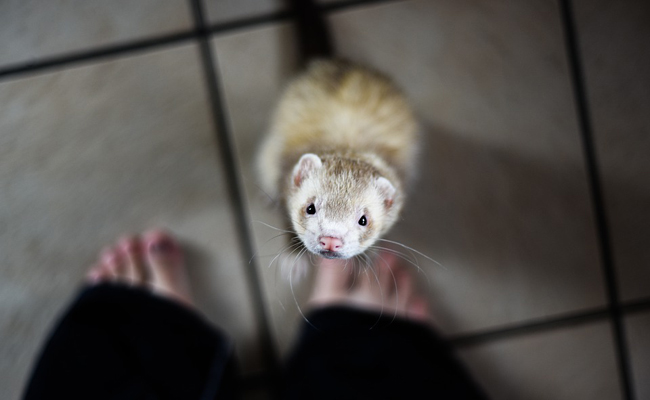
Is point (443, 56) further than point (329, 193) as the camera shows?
Yes

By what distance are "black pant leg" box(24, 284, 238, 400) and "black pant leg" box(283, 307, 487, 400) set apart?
149mm

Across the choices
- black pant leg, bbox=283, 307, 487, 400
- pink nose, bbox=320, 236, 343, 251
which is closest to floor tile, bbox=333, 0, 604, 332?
black pant leg, bbox=283, 307, 487, 400

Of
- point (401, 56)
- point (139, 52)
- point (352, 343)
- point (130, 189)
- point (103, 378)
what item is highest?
point (401, 56)

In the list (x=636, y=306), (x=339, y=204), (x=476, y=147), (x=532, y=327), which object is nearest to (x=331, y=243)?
(x=339, y=204)

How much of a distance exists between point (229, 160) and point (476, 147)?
1.45 feet

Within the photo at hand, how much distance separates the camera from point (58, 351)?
0.73 m

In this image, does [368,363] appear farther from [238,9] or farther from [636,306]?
[238,9]

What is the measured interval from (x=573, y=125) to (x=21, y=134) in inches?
38.5

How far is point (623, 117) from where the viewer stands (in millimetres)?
812

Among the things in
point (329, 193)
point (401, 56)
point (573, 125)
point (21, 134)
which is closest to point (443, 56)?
point (401, 56)

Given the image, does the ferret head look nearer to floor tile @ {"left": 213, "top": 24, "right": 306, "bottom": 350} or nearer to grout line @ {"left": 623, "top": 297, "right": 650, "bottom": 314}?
Result: floor tile @ {"left": 213, "top": 24, "right": 306, "bottom": 350}

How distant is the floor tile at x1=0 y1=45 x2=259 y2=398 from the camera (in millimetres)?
775

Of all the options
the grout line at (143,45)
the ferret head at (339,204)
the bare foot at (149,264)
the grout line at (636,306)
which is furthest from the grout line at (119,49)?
the grout line at (636,306)

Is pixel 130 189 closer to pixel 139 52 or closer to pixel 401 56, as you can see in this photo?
pixel 139 52
